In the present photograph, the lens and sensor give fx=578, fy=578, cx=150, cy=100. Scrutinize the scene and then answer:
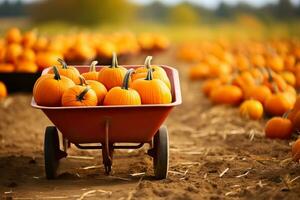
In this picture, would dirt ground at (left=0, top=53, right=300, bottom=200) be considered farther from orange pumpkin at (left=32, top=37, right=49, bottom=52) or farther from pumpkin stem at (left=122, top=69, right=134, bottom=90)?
orange pumpkin at (left=32, top=37, right=49, bottom=52)

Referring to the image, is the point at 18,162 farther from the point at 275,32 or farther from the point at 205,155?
the point at 275,32

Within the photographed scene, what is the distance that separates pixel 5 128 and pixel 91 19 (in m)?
19.0

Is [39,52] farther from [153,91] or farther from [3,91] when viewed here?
[153,91]

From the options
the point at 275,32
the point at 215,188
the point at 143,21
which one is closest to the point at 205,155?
the point at 215,188

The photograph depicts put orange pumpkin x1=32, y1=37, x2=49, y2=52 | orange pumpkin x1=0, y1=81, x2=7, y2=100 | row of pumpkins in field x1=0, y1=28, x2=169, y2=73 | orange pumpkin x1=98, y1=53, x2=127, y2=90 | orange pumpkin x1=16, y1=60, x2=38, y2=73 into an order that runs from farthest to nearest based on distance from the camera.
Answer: orange pumpkin x1=32, y1=37, x2=49, y2=52 < row of pumpkins in field x1=0, y1=28, x2=169, y2=73 < orange pumpkin x1=16, y1=60, x2=38, y2=73 < orange pumpkin x1=0, y1=81, x2=7, y2=100 < orange pumpkin x1=98, y1=53, x2=127, y2=90

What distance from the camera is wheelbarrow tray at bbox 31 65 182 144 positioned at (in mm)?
4004

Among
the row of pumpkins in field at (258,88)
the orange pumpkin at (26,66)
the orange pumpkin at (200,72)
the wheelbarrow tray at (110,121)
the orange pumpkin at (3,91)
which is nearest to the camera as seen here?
the wheelbarrow tray at (110,121)

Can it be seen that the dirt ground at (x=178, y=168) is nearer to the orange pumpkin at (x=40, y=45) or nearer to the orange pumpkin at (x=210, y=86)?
the orange pumpkin at (x=210, y=86)

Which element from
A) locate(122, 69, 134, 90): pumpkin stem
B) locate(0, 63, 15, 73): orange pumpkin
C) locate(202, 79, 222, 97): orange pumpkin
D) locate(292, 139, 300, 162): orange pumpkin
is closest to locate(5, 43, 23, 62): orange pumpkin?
locate(0, 63, 15, 73): orange pumpkin

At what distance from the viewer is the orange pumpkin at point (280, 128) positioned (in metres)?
5.57

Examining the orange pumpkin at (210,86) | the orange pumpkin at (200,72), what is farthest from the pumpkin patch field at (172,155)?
the orange pumpkin at (200,72)

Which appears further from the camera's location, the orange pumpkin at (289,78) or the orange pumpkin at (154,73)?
the orange pumpkin at (289,78)

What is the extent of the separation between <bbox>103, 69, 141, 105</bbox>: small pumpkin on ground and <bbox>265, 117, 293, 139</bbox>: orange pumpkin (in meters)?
1.88

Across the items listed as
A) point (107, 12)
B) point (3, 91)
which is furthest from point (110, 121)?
point (107, 12)
